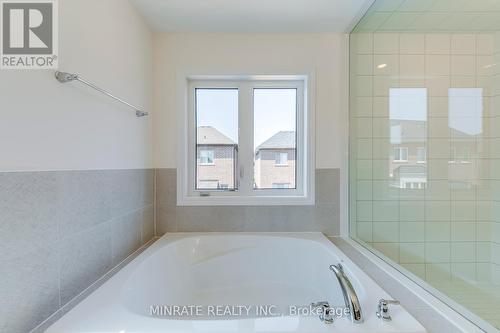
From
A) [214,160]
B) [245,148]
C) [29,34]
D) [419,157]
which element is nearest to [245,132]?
[245,148]

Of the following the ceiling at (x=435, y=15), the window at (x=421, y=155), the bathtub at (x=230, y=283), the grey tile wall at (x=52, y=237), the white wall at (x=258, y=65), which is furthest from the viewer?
the white wall at (x=258, y=65)

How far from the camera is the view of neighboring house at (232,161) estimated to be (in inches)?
90.7

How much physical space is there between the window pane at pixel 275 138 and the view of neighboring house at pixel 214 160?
23 centimetres

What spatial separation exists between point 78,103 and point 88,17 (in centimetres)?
46

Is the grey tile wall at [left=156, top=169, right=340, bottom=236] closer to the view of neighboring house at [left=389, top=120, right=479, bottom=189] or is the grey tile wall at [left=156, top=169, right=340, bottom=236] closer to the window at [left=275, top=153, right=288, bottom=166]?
the window at [left=275, top=153, right=288, bottom=166]

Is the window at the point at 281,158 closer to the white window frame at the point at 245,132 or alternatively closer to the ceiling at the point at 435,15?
the white window frame at the point at 245,132

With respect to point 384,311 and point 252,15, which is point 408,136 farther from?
point 252,15

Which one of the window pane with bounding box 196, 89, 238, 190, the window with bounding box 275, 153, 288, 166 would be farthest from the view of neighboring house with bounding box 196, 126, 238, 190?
the window with bounding box 275, 153, 288, 166

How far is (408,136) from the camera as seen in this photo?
5.81 feet

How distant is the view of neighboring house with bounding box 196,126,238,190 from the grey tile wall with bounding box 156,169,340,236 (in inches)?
9.4

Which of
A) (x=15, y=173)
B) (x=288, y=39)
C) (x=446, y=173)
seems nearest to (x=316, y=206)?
(x=446, y=173)

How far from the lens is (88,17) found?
1302 mm

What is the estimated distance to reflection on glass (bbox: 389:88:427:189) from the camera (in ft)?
5.69

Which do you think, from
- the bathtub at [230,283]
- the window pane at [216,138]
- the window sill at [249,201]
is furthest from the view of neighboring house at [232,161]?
the bathtub at [230,283]
